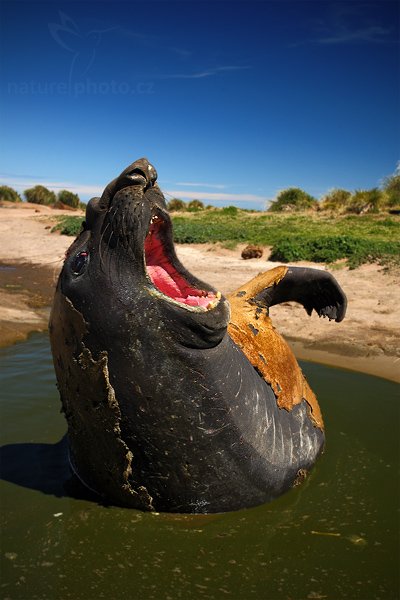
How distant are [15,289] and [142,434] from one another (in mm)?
9792

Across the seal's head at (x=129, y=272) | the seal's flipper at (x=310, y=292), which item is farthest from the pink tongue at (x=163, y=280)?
the seal's flipper at (x=310, y=292)

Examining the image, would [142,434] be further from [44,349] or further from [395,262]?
[395,262]

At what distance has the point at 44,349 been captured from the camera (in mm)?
7754

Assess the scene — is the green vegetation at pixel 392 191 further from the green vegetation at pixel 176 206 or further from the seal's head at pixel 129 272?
the seal's head at pixel 129 272

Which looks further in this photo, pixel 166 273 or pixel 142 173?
pixel 166 273

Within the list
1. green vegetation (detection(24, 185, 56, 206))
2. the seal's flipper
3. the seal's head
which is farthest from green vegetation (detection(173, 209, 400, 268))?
green vegetation (detection(24, 185, 56, 206))

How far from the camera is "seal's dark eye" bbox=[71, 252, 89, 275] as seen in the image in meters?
3.13

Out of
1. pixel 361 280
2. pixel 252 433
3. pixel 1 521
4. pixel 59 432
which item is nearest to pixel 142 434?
pixel 252 433

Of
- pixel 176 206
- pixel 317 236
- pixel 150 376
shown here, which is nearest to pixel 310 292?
pixel 150 376

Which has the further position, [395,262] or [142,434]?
[395,262]

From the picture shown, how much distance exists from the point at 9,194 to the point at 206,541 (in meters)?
43.9

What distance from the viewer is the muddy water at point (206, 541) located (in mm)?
2990

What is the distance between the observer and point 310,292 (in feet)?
17.6

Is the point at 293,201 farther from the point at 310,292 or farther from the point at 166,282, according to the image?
the point at 166,282
